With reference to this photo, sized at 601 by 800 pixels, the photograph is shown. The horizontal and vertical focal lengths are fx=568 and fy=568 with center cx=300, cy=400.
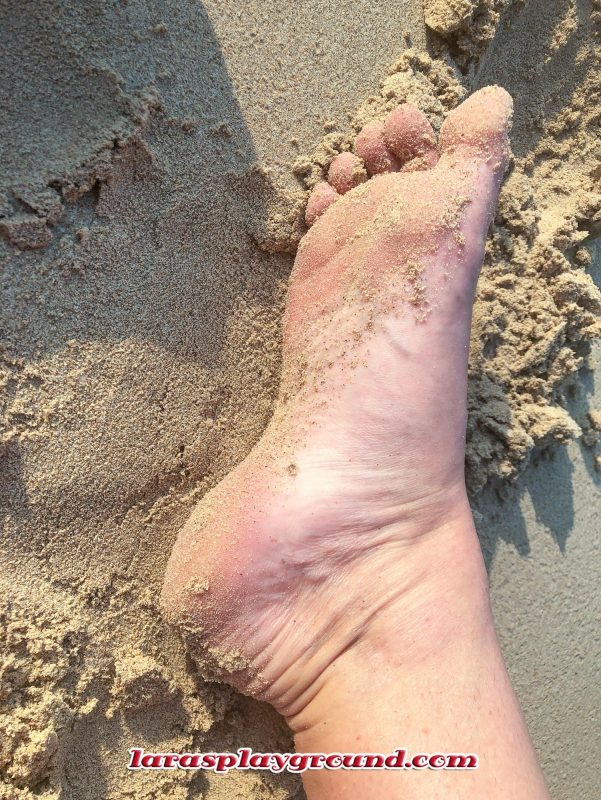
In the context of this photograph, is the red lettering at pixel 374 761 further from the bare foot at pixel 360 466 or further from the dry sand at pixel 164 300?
the dry sand at pixel 164 300

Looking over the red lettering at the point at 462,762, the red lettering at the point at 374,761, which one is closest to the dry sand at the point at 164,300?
the red lettering at the point at 374,761

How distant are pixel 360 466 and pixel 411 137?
656 millimetres

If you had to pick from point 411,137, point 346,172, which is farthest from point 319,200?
point 411,137

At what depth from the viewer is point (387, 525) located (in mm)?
1078

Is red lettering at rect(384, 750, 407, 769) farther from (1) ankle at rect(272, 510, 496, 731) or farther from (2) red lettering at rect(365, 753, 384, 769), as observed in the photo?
(1) ankle at rect(272, 510, 496, 731)

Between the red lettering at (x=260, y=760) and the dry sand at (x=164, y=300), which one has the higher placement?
the dry sand at (x=164, y=300)

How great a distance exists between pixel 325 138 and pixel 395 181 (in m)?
0.20

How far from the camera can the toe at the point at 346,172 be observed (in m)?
1.16

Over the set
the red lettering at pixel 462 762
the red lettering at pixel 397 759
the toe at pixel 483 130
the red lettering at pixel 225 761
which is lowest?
the red lettering at pixel 225 761

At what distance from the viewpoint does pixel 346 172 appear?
116 cm

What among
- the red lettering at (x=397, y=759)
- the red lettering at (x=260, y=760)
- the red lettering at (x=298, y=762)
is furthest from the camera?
the red lettering at (x=260, y=760)

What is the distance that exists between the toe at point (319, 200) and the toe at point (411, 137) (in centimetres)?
Result: 15

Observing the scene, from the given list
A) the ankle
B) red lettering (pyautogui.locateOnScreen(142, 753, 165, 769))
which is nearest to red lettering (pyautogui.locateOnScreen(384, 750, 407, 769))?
the ankle

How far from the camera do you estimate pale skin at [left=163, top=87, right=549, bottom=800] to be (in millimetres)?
1016
